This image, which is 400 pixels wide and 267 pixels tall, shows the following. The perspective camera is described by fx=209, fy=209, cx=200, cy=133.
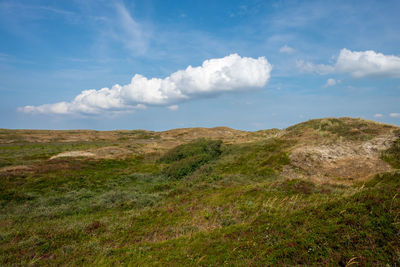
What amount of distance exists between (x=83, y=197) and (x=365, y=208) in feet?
81.4

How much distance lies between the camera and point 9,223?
A: 1533 centimetres

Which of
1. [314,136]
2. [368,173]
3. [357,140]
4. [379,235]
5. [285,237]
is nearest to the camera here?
[379,235]

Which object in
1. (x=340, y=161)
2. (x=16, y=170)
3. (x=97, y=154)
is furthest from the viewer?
(x=97, y=154)

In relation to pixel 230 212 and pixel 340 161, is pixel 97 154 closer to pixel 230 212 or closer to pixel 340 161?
pixel 230 212

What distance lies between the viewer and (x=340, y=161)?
25.7 meters

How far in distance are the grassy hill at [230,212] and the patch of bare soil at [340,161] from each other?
0.35 feet

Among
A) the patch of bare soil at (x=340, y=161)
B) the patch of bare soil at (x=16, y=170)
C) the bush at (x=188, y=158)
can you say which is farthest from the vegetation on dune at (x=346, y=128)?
the patch of bare soil at (x=16, y=170)

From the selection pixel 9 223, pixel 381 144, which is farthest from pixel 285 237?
pixel 381 144

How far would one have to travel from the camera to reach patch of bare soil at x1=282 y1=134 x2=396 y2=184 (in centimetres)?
2225

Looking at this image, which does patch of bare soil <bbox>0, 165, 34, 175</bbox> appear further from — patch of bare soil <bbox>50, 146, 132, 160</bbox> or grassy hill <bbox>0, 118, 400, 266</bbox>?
patch of bare soil <bbox>50, 146, 132, 160</bbox>

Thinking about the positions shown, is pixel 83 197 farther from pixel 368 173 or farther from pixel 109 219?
pixel 368 173

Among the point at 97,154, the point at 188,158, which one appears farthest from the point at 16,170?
the point at 188,158

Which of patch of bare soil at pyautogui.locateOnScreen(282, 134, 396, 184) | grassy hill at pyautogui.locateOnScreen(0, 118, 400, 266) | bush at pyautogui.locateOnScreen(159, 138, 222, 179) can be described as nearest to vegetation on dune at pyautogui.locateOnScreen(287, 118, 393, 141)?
grassy hill at pyautogui.locateOnScreen(0, 118, 400, 266)

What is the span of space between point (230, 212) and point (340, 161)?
19.8 meters
